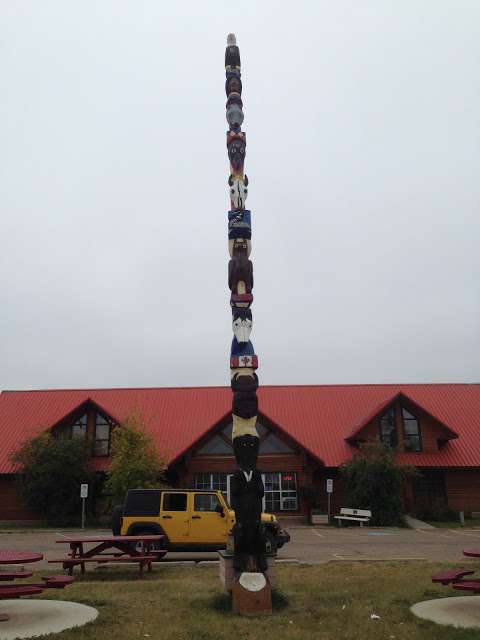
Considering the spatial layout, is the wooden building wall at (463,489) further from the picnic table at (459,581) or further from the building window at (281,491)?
the picnic table at (459,581)

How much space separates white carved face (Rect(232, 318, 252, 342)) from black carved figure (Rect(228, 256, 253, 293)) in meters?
0.60

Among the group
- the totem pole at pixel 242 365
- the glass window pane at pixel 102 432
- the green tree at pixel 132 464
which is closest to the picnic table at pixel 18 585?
the totem pole at pixel 242 365

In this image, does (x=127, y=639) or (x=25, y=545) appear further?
(x=25, y=545)

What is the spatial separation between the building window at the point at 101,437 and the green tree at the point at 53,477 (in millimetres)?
2375

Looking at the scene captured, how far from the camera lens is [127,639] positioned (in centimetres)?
745

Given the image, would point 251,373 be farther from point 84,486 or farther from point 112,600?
point 84,486

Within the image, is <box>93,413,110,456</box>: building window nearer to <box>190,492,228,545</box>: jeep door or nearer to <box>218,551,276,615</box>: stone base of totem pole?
<box>190,492,228,545</box>: jeep door

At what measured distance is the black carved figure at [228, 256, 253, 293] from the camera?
1102 centimetres

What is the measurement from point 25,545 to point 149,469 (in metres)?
6.68

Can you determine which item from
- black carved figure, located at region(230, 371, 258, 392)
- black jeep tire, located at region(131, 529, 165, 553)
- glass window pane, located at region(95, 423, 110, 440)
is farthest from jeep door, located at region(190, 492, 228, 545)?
glass window pane, located at region(95, 423, 110, 440)

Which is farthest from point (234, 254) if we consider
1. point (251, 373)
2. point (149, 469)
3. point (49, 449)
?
point (49, 449)

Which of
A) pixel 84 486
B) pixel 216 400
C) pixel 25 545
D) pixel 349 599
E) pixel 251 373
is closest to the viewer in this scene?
pixel 349 599

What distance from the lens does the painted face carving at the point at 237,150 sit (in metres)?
11.9

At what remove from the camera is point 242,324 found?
10797 mm
